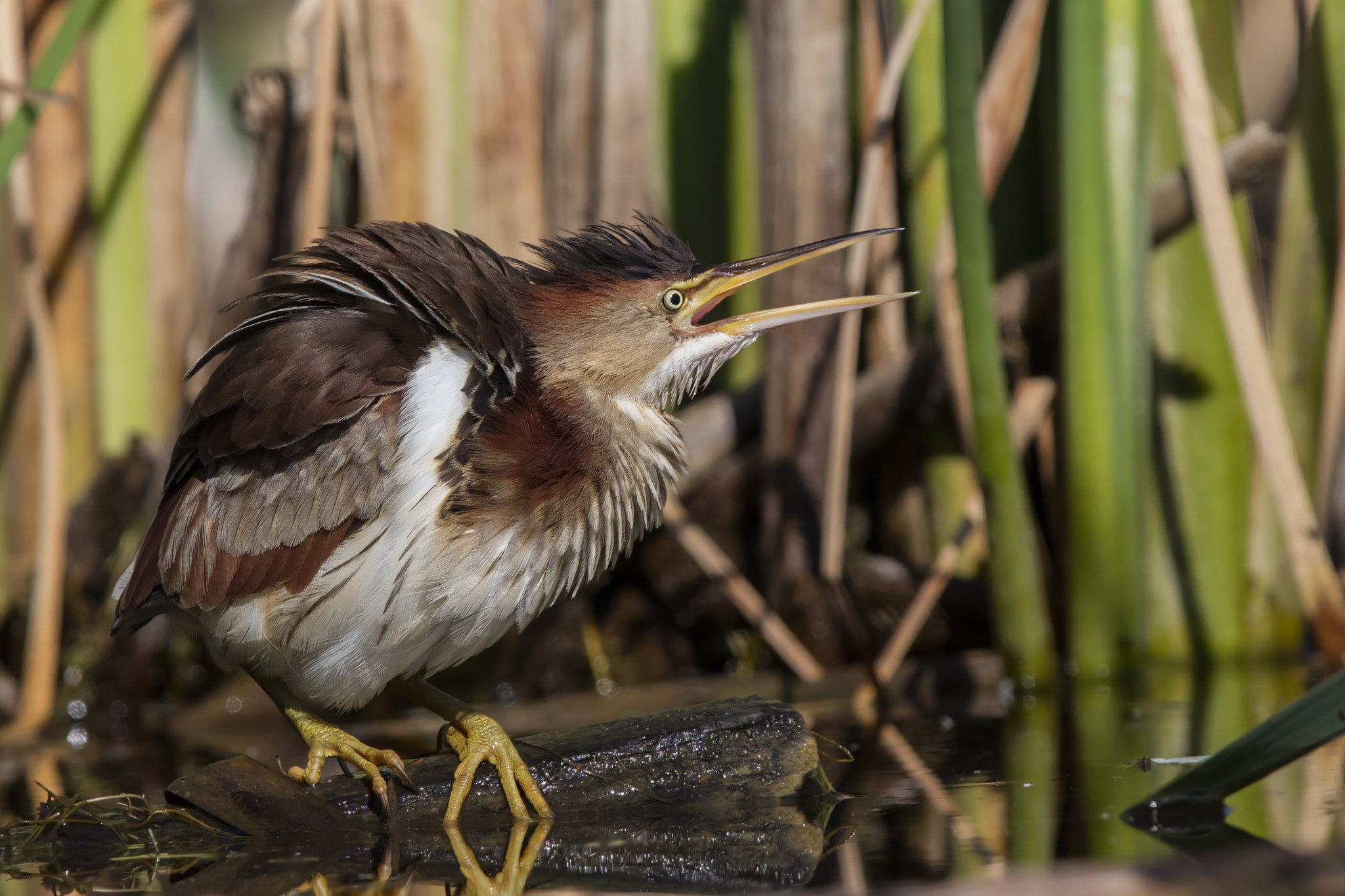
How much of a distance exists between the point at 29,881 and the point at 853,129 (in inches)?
127

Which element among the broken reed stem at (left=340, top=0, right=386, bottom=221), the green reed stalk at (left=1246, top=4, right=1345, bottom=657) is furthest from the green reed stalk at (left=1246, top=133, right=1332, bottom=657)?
the broken reed stem at (left=340, top=0, right=386, bottom=221)

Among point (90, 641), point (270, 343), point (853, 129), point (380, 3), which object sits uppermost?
point (380, 3)

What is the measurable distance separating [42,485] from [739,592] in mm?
2044

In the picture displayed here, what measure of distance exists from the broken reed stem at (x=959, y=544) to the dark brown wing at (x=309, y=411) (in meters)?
1.53

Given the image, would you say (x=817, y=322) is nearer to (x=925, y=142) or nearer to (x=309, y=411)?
(x=925, y=142)

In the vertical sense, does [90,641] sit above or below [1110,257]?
below

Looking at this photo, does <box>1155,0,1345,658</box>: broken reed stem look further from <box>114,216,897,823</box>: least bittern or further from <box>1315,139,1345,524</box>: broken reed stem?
<box>114,216,897,823</box>: least bittern

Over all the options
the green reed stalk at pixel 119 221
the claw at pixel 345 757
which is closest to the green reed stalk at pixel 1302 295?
the claw at pixel 345 757

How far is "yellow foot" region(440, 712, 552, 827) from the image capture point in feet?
8.41

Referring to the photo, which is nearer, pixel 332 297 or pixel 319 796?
pixel 319 796

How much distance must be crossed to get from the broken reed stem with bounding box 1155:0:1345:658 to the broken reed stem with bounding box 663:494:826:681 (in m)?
1.38

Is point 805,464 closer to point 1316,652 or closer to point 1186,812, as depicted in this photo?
point 1316,652

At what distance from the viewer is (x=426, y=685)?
2.96m

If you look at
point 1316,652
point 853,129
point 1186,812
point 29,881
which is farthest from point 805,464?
point 29,881
